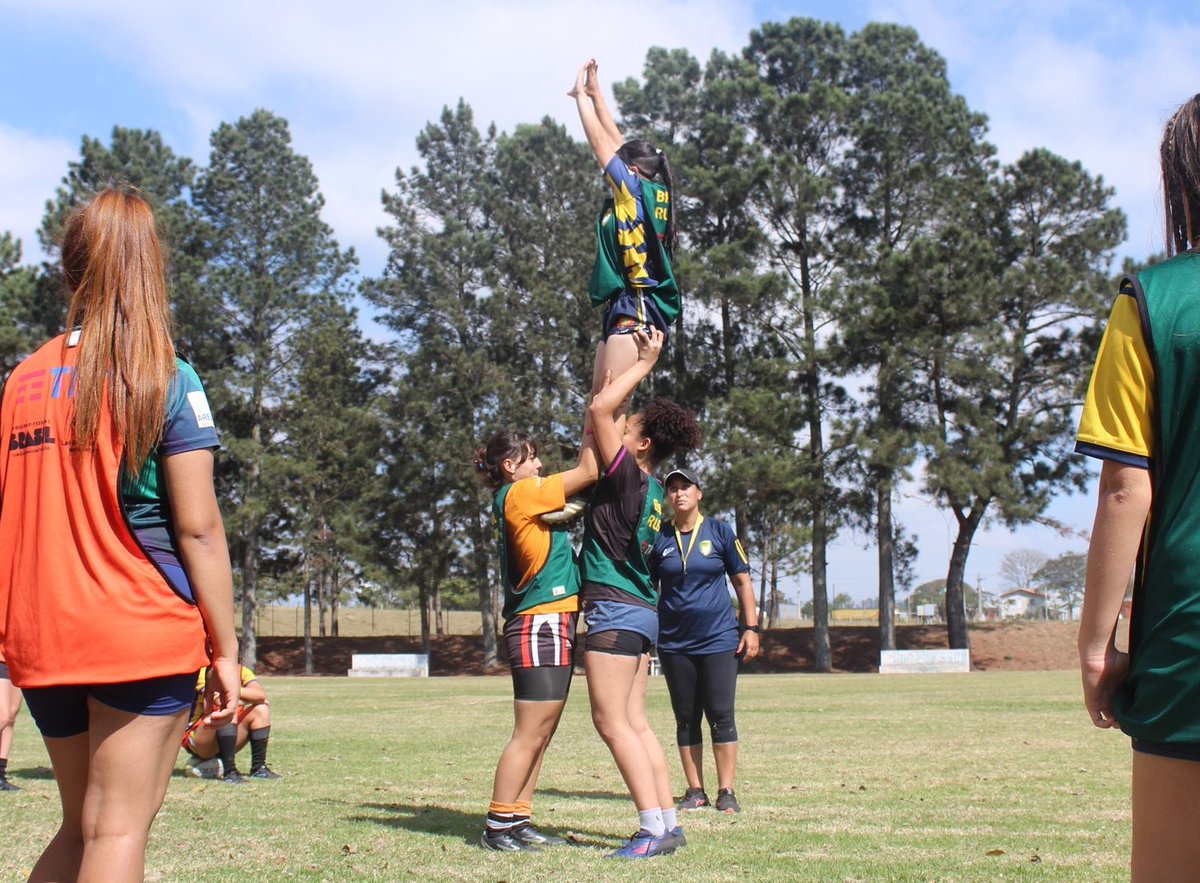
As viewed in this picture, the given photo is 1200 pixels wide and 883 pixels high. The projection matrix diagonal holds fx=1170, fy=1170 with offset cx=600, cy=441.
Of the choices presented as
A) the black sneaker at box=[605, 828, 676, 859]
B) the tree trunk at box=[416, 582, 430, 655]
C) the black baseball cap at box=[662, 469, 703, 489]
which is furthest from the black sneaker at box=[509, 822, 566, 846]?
the tree trunk at box=[416, 582, 430, 655]

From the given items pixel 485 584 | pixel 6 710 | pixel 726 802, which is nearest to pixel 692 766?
pixel 726 802

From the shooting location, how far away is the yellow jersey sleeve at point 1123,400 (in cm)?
253

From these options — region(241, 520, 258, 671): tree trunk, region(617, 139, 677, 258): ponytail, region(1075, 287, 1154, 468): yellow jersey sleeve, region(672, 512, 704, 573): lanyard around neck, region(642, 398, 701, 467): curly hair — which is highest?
region(617, 139, 677, 258): ponytail

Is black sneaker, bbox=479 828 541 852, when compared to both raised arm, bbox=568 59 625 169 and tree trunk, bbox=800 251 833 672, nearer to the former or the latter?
raised arm, bbox=568 59 625 169

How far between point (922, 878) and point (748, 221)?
4155 centimetres

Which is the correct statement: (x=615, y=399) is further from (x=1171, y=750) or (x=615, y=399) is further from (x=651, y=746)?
(x=1171, y=750)

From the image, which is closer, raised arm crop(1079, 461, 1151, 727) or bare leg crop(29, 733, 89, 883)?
raised arm crop(1079, 461, 1151, 727)

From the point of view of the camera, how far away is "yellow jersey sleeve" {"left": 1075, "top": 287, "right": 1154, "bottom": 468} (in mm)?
2531

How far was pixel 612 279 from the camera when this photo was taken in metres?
6.31

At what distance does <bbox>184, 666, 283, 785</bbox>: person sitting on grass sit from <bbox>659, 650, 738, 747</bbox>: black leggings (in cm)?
324

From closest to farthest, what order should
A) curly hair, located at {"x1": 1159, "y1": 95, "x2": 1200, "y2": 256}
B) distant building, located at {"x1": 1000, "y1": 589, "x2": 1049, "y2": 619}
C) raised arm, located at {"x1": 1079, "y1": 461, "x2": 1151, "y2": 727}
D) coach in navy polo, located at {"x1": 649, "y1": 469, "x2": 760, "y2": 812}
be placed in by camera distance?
raised arm, located at {"x1": 1079, "y1": 461, "x2": 1151, "y2": 727}
curly hair, located at {"x1": 1159, "y1": 95, "x2": 1200, "y2": 256}
coach in navy polo, located at {"x1": 649, "y1": 469, "x2": 760, "y2": 812}
distant building, located at {"x1": 1000, "y1": 589, "x2": 1049, "y2": 619}

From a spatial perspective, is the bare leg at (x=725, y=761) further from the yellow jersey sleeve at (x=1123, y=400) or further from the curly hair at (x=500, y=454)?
the yellow jersey sleeve at (x=1123, y=400)

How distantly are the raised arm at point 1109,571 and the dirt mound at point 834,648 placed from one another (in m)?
41.1

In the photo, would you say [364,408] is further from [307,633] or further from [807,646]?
[807,646]
